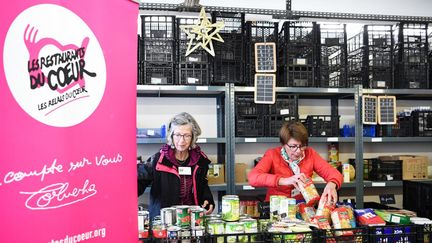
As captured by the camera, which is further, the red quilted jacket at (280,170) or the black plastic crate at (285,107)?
the black plastic crate at (285,107)

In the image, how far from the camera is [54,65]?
36.6 inches

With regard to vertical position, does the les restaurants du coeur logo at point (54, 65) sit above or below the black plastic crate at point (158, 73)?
below

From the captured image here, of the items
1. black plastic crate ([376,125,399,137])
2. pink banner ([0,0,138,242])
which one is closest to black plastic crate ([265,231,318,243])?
pink banner ([0,0,138,242])

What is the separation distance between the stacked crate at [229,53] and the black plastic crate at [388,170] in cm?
175

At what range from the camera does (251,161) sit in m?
4.54

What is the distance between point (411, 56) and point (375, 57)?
0.39m

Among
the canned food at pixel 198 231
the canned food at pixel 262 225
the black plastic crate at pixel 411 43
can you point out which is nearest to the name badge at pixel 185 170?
the canned food at pixel 262 225

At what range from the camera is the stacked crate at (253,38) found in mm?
3850

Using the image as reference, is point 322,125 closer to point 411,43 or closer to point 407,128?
point 407,128

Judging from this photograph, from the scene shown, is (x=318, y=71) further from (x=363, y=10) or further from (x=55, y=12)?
(x=55, y=12)

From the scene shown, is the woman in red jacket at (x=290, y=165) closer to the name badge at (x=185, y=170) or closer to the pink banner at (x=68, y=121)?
the name badge at (x=185, y=170)

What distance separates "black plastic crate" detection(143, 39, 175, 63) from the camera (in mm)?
3637

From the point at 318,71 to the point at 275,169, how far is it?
1.49 meters

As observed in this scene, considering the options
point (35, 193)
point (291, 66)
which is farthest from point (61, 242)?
point (291, 66)
